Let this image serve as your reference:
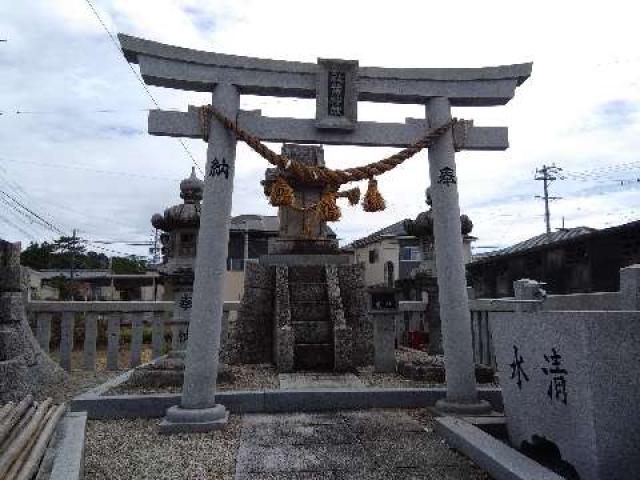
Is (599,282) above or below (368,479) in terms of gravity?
above

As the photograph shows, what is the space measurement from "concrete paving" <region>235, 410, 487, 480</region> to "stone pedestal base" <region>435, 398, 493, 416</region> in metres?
0.41

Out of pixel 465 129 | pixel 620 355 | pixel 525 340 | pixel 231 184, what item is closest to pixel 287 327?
pixel 231 184

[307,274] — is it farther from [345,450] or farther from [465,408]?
[345,450]

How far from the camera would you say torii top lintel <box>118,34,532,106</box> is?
4.93 metres

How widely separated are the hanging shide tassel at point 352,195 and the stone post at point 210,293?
4.98 feet

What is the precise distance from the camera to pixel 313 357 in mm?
7883

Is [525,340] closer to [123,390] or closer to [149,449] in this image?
[149,449]

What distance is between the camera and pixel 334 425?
471cm

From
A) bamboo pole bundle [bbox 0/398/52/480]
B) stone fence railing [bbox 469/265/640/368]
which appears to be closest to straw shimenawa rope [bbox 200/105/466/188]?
stone fence railing [bbox 469/265/640/368]

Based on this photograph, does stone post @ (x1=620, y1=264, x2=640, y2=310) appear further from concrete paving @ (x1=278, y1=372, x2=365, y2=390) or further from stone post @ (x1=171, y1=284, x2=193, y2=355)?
stone post @ (x1=171, y1=284, x2=193, y2=355)

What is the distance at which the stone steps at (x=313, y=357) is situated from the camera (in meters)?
7.84

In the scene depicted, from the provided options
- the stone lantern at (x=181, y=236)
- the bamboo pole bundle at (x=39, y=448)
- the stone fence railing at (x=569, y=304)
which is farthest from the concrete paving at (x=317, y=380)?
the bamboo pole bundle at (x=39, y=448)

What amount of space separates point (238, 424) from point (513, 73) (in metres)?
5.20

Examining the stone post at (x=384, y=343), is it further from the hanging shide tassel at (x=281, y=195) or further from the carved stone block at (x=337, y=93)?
the carved stone block at (x=337, y=93)
